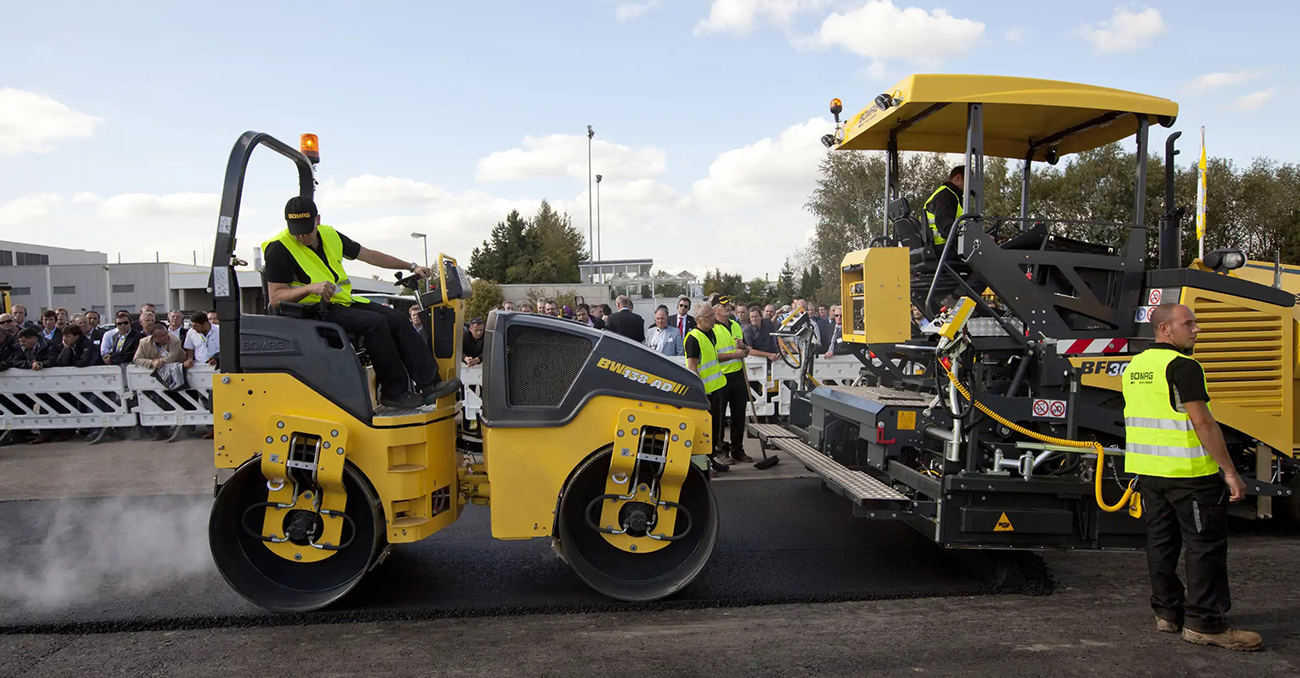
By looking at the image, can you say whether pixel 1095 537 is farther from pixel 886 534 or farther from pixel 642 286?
pixel 642 286

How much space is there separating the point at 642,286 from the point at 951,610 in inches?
1864

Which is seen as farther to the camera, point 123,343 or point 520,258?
point 520,258

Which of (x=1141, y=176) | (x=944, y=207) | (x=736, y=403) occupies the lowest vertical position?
(x=736, y=403)

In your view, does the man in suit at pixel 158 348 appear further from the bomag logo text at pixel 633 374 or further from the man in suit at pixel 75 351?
the bomag logo text at pixel 633 374

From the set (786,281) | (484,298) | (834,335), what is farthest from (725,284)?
(834,335)

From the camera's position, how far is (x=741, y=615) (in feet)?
14.3

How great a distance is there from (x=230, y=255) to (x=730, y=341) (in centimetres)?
505

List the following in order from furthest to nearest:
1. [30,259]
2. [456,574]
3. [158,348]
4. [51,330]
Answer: [30,259] → [51,330] → [158,348] → [456,574]

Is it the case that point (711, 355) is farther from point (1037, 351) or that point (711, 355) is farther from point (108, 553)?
point (108, 553)

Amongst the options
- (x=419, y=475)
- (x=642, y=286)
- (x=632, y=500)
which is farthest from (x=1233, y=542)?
(x=642, y=286)

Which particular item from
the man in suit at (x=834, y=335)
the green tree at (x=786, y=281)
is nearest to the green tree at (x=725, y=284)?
the green tree at (x=786, y=281)

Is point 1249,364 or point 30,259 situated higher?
point 30,259

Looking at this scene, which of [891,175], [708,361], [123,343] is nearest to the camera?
[891,175]

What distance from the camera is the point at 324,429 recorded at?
4258 millimetres
